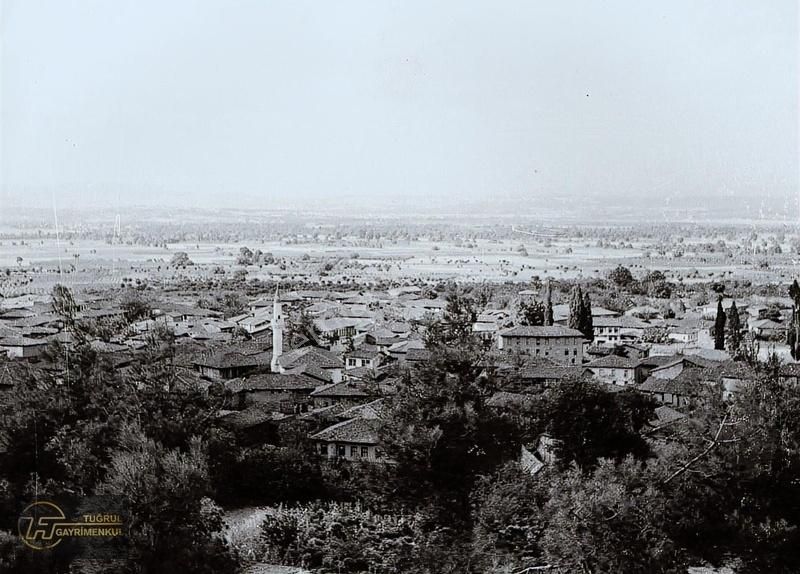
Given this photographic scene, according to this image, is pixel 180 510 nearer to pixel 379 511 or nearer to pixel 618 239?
pixel 379 511

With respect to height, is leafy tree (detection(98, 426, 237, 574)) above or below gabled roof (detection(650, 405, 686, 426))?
above

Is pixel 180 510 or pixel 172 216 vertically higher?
pixel 172 216

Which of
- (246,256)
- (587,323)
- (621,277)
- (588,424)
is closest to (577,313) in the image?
(587,323)

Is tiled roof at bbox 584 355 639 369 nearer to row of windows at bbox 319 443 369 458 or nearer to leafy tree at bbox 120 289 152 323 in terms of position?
row of windows at bbox 319 443 369 458

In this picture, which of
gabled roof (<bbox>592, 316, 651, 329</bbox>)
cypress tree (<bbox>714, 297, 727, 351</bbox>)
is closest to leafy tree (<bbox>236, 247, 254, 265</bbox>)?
gabled roof (<bbox>592, 316, 651, 329</bbox>)

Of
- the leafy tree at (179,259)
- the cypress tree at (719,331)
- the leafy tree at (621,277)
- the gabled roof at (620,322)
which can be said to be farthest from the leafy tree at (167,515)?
the leafy tree at (621,277)

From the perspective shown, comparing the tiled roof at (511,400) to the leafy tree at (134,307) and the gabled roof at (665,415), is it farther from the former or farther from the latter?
the leafy tree at (134,307)

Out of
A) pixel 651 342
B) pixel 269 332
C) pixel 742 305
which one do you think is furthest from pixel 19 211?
pixel 742 305

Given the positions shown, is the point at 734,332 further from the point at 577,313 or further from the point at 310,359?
the point at 310,359
